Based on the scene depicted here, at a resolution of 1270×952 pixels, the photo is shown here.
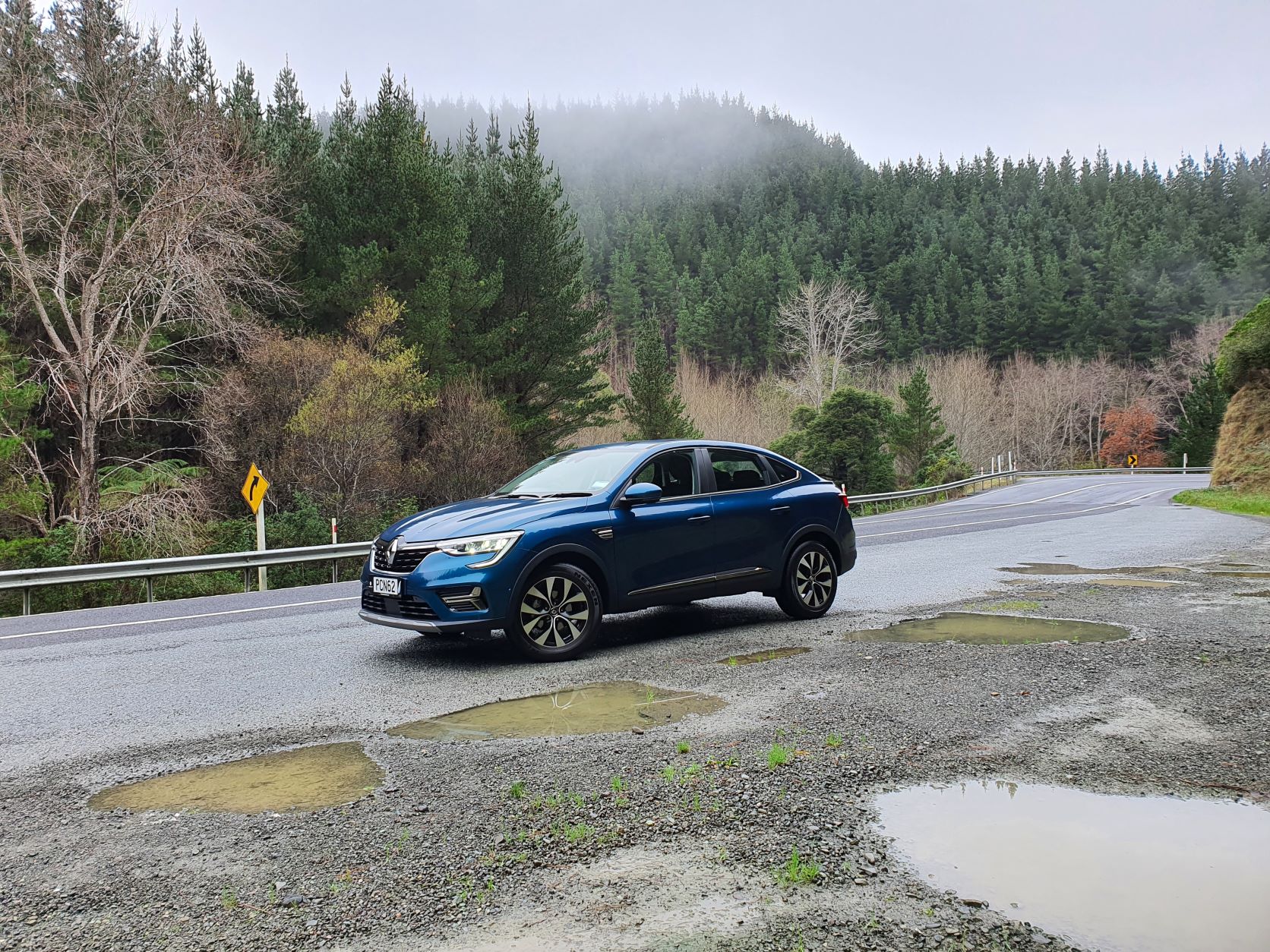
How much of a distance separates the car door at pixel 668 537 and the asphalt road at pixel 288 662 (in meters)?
0.50

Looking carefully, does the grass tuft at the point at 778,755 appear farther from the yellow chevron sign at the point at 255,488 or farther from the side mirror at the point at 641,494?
the yellow chevron sign at the point at 255,488

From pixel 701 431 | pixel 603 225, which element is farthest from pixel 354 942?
pixel 603 225

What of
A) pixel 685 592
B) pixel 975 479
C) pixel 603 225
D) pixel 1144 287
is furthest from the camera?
pixel 603 225

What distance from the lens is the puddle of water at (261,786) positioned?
433cm

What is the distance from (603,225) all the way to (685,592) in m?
108

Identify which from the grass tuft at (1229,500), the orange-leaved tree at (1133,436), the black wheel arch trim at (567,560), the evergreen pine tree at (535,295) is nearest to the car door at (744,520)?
the black wheel arch trim at (567,560)

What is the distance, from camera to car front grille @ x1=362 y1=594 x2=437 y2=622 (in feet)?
23.5

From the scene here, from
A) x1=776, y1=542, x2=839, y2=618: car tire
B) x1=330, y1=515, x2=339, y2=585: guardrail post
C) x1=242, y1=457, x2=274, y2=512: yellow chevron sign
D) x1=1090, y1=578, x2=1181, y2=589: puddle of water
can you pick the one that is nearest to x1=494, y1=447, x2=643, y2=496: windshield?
x1=776, y1=542, x2=839, y2=618: car tire

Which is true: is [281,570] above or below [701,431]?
below

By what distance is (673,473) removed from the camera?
28.1 ft

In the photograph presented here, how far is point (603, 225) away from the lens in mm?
111500

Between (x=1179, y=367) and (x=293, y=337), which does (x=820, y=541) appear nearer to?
(x=293, y=337)

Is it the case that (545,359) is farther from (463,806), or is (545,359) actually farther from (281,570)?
(463,806)

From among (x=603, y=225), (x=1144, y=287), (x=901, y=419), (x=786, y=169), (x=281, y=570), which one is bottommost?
(x=281, y=570)
